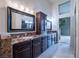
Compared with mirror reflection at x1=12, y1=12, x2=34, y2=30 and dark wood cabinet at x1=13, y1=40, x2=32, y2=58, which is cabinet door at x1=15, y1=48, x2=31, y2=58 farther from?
mirror reflection at x1=12, y1=12, x2=34, y2=30

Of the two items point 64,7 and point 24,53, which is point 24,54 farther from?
point 64,7

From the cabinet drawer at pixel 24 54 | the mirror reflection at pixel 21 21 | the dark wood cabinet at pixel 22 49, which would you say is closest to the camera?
the dark wood cabinet at pixel 22 49

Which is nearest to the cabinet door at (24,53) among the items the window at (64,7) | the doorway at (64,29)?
the doorway at (64,29)

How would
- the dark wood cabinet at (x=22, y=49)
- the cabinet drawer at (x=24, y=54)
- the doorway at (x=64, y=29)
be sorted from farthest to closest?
1. the doorway at (x=64, y=29)
2. the cabinet drawer at (x=24, y=54)
3. the dark wood cabinet at (x=22, y=49)

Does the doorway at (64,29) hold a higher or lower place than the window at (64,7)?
lower

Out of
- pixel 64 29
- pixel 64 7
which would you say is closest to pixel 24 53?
pixel 64 29

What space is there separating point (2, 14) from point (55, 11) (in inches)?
270

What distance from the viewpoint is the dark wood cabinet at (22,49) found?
9.23ft

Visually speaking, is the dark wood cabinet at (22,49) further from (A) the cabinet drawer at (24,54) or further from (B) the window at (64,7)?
(B) the window at (64,7)

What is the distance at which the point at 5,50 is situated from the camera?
247cm

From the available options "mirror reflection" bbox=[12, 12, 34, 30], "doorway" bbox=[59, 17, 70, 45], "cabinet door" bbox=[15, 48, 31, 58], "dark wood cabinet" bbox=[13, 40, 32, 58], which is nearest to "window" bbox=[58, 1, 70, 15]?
"doorway" bbox=[59, 17, 70, 45]

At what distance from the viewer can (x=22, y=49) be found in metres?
3.19

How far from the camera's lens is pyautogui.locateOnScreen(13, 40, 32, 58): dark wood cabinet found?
281 cm

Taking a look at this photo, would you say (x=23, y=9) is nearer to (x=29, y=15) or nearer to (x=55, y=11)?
(x=29, y=15)
